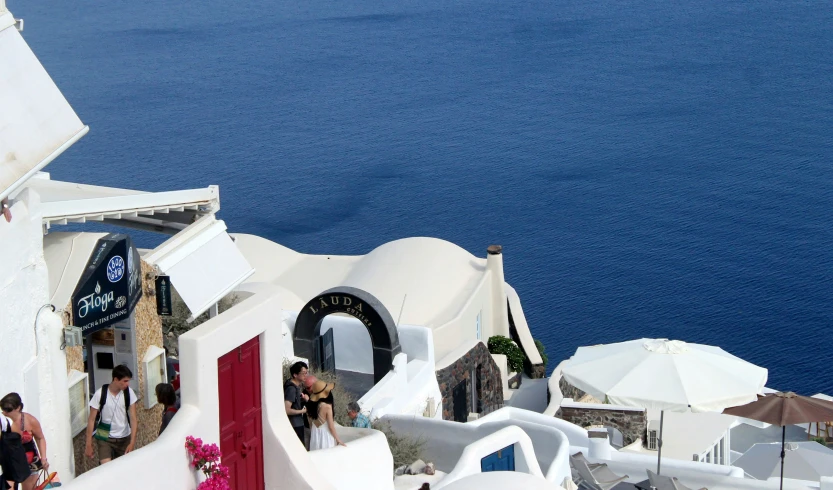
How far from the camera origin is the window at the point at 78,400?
12820 mm

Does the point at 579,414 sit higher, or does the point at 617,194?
the point at 579,414

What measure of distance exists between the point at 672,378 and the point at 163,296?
10230mm

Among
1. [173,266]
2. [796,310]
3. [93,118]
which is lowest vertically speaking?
[796,310]

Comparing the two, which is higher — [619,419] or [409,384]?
[409,384]

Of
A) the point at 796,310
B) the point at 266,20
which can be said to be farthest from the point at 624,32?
the point at 796,310

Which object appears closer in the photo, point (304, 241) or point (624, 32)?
point (304, 241)

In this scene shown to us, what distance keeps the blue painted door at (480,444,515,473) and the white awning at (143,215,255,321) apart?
15.3 ft

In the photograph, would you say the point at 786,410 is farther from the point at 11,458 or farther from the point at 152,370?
the point at 11,458

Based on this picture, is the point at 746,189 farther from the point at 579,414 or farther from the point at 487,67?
the point at 579,414

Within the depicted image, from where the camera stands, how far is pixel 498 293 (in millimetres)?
39594

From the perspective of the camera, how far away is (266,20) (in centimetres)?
12962

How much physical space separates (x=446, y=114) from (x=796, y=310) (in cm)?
4313

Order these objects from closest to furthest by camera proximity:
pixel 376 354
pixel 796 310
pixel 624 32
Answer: pixel 376 354 → pixel 796 310 → pixel 624 32

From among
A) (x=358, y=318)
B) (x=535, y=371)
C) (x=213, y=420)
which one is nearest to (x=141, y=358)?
(x=213, y=420)
